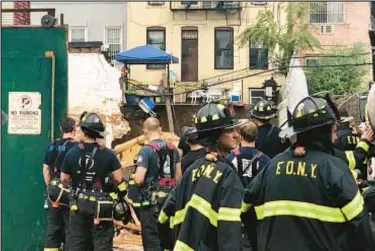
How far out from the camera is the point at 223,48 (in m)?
41.8

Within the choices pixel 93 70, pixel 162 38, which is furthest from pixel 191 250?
pixel 162 38

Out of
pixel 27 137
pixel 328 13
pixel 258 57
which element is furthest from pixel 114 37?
pixel 27 137

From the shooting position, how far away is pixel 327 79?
37469 mm

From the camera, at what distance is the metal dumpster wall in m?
11.2

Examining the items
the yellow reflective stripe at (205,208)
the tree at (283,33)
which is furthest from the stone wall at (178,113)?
the yellow reflective stripe at (205,208)

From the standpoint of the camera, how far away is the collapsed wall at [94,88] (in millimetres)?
18094

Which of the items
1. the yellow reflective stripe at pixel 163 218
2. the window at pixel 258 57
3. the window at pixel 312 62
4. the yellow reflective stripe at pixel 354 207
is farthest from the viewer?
the window at pixel 258 57

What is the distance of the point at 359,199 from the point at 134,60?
2684 cm

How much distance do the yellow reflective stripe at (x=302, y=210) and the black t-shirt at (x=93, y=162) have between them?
3.88 meters

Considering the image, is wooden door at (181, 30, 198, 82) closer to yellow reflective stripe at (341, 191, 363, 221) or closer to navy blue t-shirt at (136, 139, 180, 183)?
navy blue t-shirt at (136, 139, 180, 183)

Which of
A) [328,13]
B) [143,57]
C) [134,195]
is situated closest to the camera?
[134,195]

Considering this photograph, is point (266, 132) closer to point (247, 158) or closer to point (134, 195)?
point (247, 158)

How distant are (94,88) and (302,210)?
554 inches

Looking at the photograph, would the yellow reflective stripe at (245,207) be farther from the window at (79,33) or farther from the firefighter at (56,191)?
the window at (79,33)
